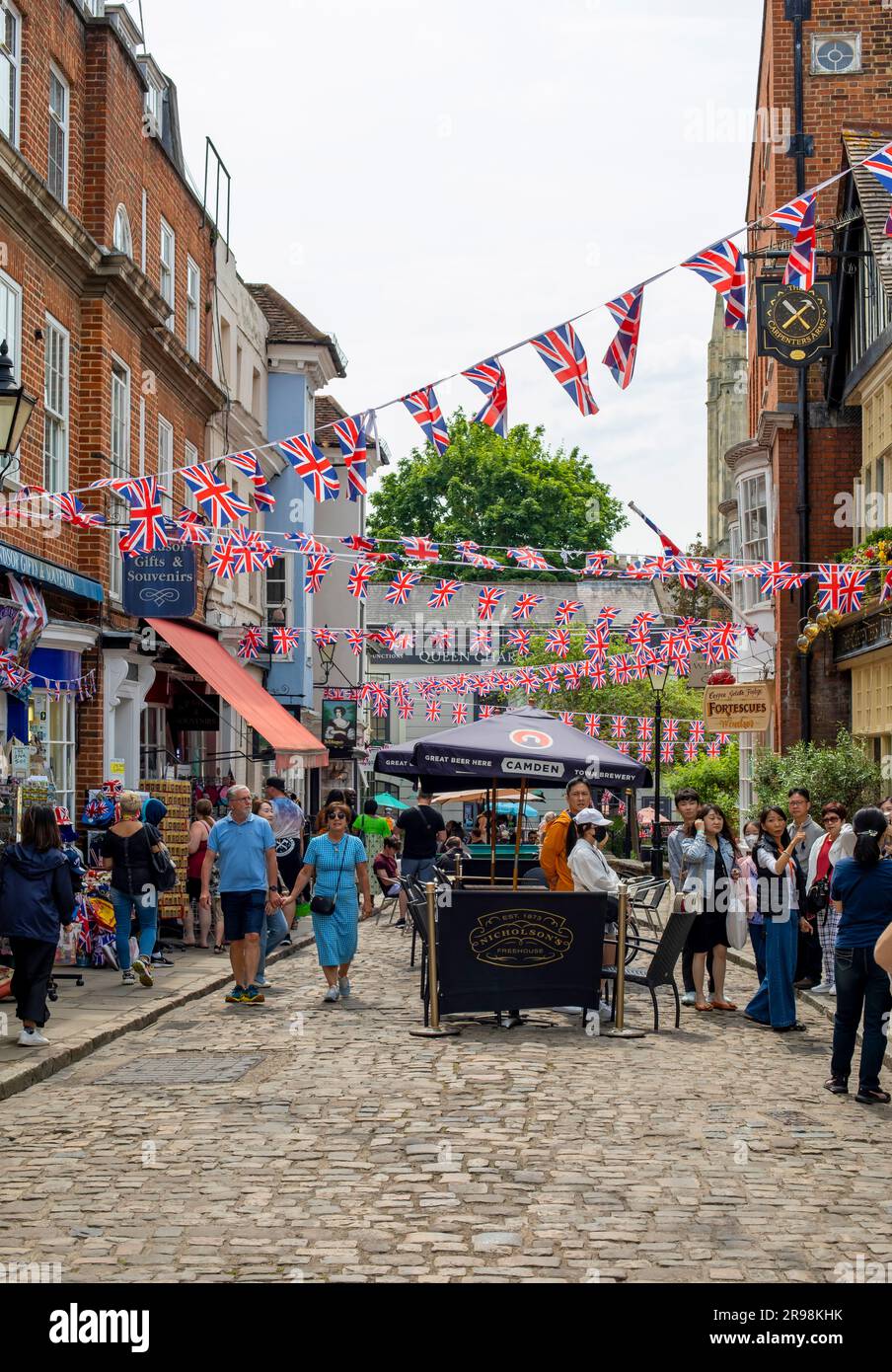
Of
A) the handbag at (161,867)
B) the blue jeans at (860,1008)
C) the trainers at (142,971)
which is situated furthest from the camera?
the handbag at (161,867)

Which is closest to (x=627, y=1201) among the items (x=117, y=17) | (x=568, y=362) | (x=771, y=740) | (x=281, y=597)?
(x=568, y=362)

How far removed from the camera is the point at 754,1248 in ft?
20.2

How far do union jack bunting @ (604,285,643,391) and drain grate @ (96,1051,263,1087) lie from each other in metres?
6.63

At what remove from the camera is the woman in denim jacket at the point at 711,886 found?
45.0ft

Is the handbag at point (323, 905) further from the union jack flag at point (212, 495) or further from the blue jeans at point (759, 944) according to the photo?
the union jack flag at point (212, 495)

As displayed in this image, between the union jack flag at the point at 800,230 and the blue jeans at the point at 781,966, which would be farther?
the union jack flag at the point at 800,230

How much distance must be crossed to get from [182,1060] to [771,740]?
18290mm

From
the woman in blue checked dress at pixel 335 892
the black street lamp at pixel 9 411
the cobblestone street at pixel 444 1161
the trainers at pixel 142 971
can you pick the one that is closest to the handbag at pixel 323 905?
the woman in blue checked dress at pixel 335 892

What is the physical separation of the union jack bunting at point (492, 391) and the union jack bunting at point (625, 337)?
0.98 m

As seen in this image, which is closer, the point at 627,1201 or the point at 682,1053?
the point at 627,1201

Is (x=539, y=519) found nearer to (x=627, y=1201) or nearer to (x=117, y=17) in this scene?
(x=117, y=17)

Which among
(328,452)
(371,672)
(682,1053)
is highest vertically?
(328,452)

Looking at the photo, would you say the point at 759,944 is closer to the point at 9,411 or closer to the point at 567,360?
the point at 567,360

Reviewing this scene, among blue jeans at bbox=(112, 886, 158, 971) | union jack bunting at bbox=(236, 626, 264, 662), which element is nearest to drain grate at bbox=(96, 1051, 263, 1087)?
blue jeans at bbox=(112, 886, 158, 971)
